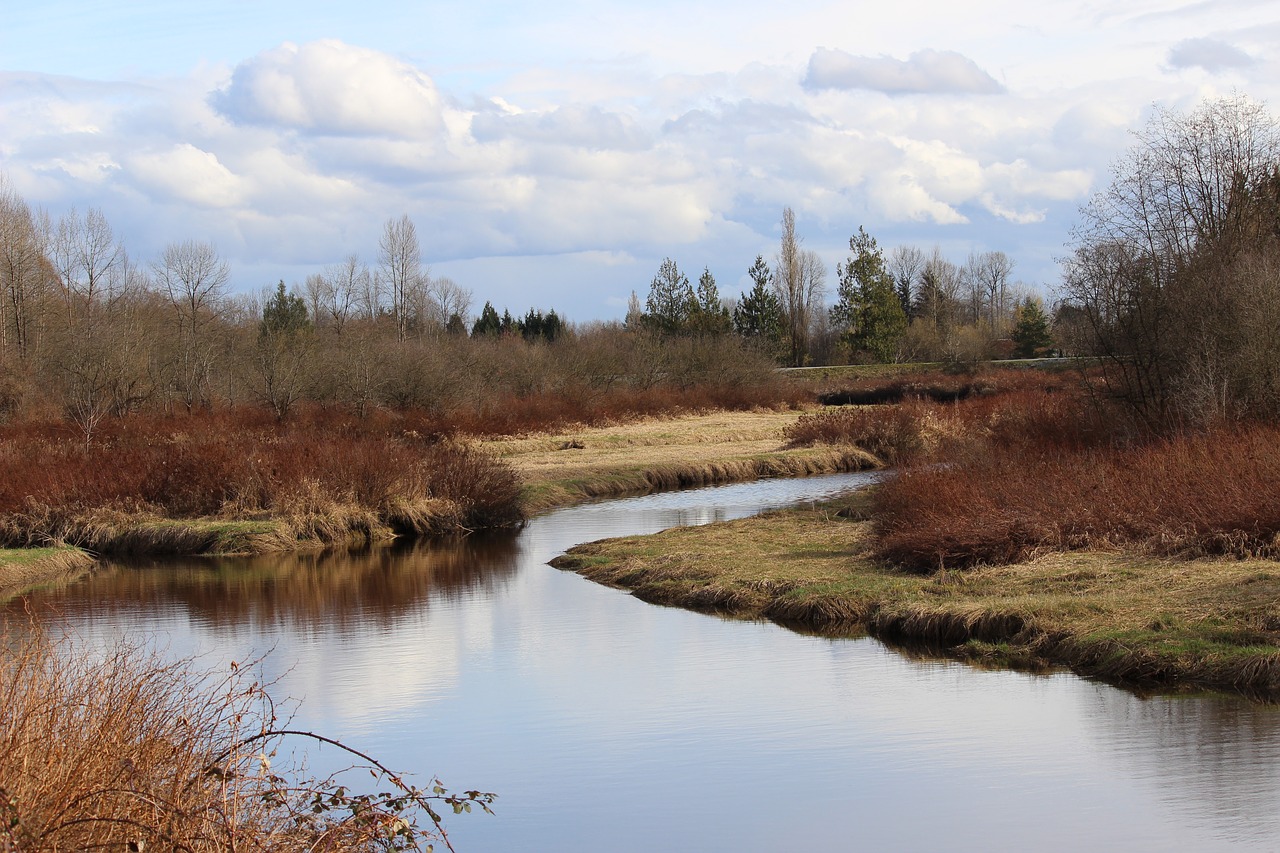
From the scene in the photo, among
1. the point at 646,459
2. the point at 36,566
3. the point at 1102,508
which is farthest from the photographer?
the point at 646,459

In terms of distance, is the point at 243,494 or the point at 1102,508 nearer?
the point at 1102,508

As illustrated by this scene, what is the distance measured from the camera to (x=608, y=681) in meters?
13.5

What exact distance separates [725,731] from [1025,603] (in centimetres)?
448

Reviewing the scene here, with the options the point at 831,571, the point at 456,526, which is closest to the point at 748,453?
the point at 456,526

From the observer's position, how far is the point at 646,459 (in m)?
37.2

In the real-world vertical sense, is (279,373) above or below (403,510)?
above

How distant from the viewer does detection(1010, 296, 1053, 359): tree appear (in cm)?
8119

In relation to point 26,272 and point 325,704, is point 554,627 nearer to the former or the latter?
point 325,704

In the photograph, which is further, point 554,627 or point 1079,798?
point 554,627

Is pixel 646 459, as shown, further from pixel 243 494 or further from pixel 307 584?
pixel 307 584

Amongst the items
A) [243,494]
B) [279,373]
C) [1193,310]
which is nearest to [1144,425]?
[1193,310]

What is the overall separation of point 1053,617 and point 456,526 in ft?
52.1

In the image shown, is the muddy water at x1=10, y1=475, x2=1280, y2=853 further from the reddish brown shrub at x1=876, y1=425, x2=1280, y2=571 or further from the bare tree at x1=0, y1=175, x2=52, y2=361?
the bare tree at x1=0, y1=175, x2=52, y2=361

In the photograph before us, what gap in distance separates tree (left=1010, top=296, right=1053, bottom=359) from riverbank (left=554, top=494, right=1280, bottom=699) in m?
65.1
